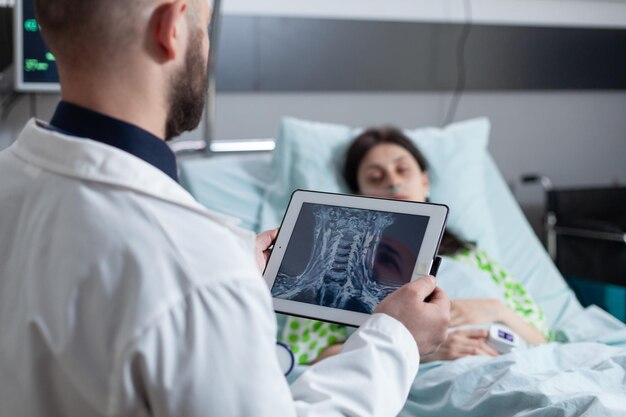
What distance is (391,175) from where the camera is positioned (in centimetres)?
218

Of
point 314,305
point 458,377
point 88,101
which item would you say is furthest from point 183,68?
point 458,377

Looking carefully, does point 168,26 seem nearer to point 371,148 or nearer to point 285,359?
point 285,359

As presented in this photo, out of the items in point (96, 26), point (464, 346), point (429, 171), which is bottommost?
point (464, 346)

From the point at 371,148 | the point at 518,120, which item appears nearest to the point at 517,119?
the point at 518,120

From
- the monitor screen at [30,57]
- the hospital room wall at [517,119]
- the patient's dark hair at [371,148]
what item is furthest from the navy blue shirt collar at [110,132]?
the hospital room wall at [517,119]

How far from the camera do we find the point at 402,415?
1.49 meters

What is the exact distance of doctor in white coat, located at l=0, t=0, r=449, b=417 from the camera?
29.0 inches

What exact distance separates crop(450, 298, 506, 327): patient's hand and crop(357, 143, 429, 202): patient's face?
0.39 m

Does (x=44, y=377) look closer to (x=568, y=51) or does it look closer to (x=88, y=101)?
(x=88, y=101)

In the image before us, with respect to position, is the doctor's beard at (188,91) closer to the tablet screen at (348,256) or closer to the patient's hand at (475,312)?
the tablet screen at (348,256)

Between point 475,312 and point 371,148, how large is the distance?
662 mm

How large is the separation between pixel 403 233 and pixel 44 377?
0.66 metres

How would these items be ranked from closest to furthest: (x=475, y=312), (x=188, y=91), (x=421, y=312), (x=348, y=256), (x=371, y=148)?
1. (x=188, y=91)
2. (x=421, y=312)
3. (x=348, y=256)
4. (x=475, y=312)
5. (x=371, y=148)

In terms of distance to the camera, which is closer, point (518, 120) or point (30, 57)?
point (30, 57)
